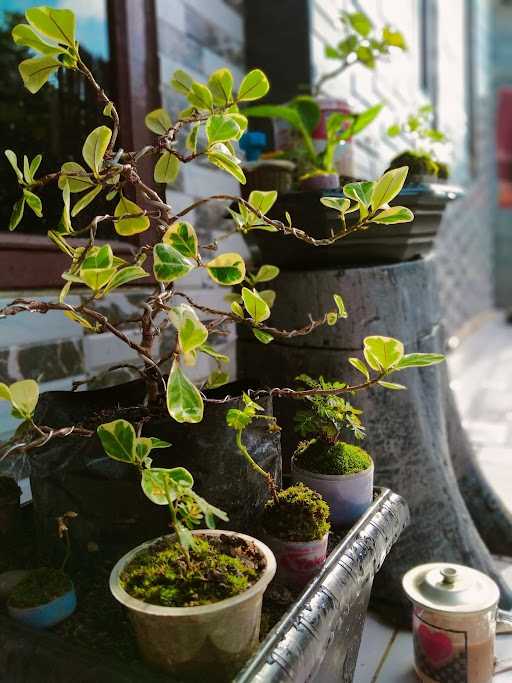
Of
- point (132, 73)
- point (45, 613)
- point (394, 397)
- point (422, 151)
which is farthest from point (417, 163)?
point (45, 613)

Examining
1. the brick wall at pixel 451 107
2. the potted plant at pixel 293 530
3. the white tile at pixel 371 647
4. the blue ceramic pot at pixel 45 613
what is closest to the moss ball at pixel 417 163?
the brick wall at pixel 451 107

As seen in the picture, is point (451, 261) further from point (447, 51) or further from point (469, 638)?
point (469, 638)

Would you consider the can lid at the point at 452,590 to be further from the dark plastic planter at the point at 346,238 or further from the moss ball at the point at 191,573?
the dark plastic planter at the point at 346,238

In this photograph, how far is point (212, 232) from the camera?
182 cm

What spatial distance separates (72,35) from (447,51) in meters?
4.81

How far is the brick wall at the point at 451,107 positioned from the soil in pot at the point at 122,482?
1532 mm

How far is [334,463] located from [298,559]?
21cm

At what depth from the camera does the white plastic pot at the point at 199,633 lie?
2.17 feet

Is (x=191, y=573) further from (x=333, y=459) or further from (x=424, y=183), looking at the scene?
(x=424, y=183)

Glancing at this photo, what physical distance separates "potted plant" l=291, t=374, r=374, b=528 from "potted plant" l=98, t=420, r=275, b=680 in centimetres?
31

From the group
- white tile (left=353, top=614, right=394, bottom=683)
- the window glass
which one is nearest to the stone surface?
white tile (left=353, top=614, right=394, bottom=683)

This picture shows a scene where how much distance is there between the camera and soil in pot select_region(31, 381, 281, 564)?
83 cm

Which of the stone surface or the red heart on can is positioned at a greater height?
the stone surface

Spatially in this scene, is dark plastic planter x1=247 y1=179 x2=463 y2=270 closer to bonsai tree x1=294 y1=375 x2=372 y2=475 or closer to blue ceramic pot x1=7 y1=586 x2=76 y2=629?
bonsai tree x1=294 y1=375 x2=372 y2=475
